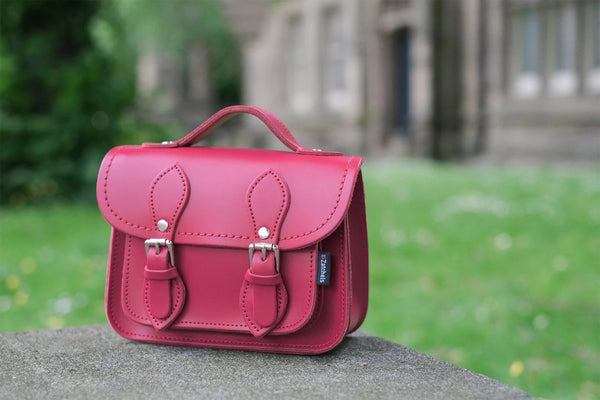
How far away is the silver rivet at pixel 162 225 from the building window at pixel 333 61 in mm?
15600

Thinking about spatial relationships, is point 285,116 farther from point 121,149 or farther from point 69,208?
point 121,149

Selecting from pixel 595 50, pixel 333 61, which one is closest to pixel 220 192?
pixel 595 50

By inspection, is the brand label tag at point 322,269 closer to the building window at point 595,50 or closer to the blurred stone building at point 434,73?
Answer: the blurred stone building at point 434,73

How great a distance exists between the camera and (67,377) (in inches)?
61.2

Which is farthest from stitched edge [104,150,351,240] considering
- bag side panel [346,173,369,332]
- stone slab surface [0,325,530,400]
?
stone slab surface [0,325,530,400]

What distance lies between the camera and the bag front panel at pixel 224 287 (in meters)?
1.75

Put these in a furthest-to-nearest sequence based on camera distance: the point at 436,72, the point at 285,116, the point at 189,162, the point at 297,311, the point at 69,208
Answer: the point at 285,116, the point at 436,72, the point at 69,208, the point at 189,162, the point at 297,311

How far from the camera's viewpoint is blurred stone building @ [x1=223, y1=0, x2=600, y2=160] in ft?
40.5

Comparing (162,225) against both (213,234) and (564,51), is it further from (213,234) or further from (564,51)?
(564,51)

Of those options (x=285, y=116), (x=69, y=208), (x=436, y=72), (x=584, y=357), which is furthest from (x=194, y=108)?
(x=584, y=357)

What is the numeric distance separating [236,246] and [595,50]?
1150 cm

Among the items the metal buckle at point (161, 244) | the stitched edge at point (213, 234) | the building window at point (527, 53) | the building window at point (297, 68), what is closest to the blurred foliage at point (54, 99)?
the building window at point (527, 53)

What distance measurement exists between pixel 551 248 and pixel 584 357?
2.09 metres

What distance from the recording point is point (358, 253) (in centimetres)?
192
